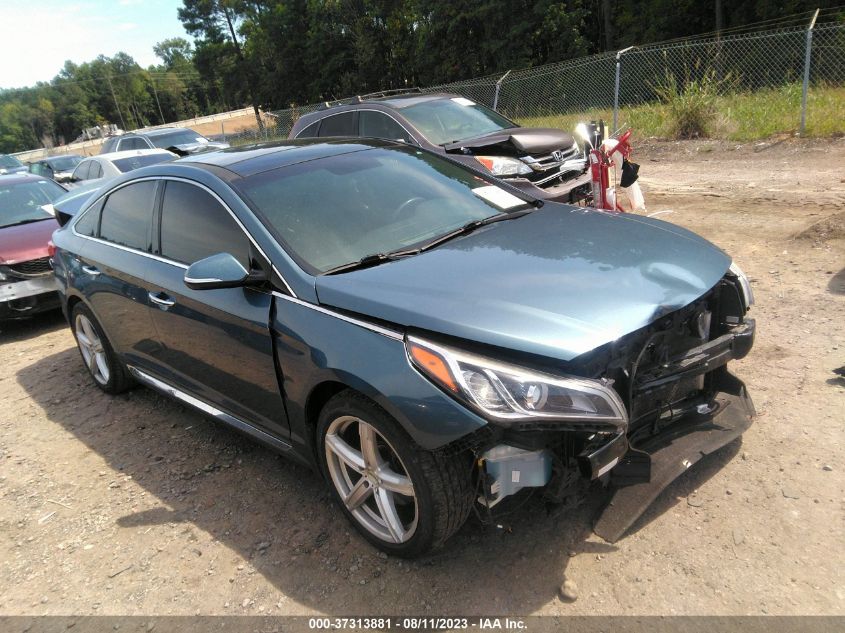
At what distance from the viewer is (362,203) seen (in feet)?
11.1

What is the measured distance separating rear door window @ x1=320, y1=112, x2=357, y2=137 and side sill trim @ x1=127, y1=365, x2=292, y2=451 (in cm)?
548

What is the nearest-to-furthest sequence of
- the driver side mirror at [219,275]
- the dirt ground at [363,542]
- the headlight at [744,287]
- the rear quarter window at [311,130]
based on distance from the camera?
the dirt ground at [363,542]
the driver side mirror at [219,275]
the headlight at [744,287]
the rear quarter window at [311,130]

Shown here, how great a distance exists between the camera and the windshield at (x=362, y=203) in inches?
122

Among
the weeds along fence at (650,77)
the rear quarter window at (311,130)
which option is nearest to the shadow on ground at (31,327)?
the rear quarter window at (311,130)

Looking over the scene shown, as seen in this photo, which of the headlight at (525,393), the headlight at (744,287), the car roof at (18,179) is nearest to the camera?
the headlight at (525,393)

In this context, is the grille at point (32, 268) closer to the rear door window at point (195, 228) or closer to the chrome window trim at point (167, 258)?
the chrome window trim at point (167, 258)

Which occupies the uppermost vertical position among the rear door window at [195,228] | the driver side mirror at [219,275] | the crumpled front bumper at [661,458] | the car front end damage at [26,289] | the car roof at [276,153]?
the car roof at [276,153]

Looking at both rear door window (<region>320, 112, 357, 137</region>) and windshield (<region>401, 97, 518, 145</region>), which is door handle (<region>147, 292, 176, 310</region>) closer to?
windshield (<region>401, 97, 518, 145</region>)

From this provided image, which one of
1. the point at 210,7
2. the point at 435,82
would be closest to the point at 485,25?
the point at 435,82

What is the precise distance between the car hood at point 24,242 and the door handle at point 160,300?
4163 millimetres

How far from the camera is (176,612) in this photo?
2695mm

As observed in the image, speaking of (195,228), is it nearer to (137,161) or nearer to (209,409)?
(209,409)

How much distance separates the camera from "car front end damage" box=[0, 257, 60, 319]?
6758mm

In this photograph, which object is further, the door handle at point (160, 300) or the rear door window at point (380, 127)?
the rear door window at point (380, 127)
